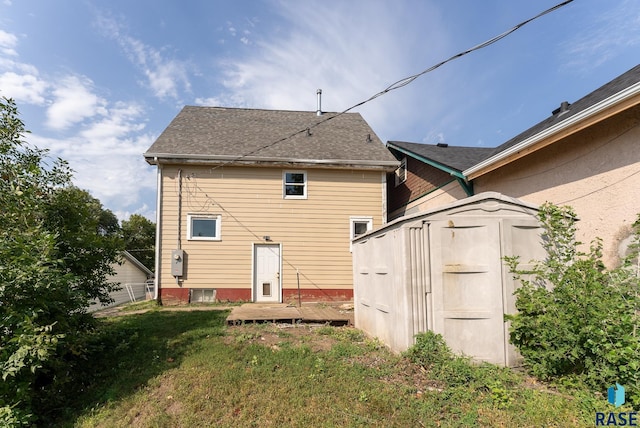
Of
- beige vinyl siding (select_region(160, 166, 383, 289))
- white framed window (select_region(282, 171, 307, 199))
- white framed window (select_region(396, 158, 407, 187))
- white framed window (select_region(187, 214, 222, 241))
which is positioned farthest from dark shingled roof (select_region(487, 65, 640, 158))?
white framed window (select_region(187, 214, 222, 241))

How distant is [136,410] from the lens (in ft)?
12.7

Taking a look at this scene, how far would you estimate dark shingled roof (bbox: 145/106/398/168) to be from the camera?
1153cm

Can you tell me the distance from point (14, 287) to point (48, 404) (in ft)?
5.18

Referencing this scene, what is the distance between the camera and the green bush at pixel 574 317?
3426 millimetres

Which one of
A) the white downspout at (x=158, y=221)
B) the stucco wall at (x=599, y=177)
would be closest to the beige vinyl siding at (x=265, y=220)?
the white downspout at (x=158, y=221)

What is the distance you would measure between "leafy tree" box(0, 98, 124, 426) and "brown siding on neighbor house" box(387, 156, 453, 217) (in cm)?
919

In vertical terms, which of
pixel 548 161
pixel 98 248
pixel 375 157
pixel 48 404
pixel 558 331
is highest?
pixel 375 157

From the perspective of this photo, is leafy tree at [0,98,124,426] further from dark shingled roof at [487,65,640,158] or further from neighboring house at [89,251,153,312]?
neighboring house at [89,251,153,312]

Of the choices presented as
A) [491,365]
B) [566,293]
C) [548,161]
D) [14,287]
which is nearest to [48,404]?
[14,287]

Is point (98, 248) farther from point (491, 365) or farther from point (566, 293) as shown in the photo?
point (566, 293)

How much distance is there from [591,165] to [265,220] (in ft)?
28.8

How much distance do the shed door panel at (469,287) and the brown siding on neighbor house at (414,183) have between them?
5.98 m

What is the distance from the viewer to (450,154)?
1142 cm

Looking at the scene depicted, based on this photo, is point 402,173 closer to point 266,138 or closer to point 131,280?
point 266,138
